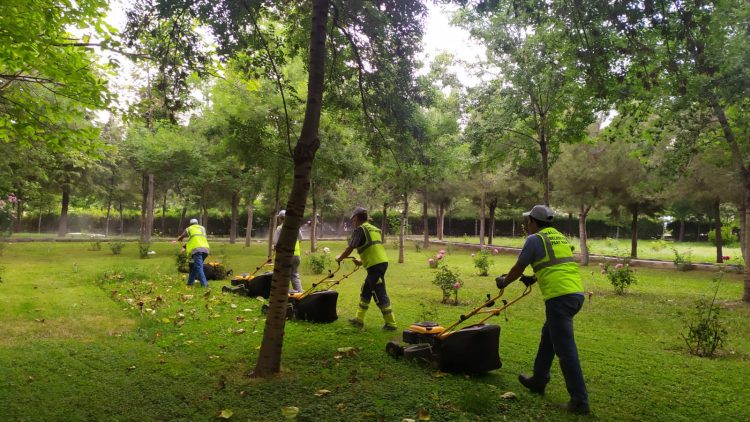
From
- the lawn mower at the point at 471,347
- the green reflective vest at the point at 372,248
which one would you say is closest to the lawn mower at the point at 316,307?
the green reflective vest at the point at 372,248

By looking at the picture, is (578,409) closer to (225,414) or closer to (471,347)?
(471,347)

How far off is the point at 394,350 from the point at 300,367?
4.02 feet

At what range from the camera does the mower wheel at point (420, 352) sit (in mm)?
5754

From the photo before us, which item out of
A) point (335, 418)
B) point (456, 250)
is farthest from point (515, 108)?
point (456, 250)

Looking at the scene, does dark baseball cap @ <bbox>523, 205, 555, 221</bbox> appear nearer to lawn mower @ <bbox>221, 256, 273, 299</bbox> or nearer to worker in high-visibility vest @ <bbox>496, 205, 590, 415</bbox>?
worker in high-visibility vest @ <bbox>496, 205, 590, 415</bbox>

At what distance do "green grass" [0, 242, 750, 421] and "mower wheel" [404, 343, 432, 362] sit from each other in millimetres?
180

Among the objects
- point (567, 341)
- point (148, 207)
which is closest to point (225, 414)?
point (567, 341)

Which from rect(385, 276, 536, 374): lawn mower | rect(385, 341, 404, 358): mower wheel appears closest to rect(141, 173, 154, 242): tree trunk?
rect(385, 341, 404, 358): mower wheel

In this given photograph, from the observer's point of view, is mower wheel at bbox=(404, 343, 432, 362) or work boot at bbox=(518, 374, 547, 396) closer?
work boot at bbox=(518, 374, 547, 396)

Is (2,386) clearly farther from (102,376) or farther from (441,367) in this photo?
(441,367)

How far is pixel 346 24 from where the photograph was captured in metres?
6.96

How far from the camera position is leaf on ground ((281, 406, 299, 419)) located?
13.8 ft

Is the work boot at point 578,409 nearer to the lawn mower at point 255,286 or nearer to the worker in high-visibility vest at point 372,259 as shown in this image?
the worker in high-visibility vest at point 372,259

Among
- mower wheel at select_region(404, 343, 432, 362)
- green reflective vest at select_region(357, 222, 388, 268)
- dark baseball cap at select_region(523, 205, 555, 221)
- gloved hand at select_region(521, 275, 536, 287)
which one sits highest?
dark baseball cap at select_region(523, 205, 555, 221)
